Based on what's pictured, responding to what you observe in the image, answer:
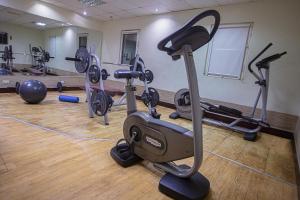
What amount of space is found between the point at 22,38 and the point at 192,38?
5821 mm

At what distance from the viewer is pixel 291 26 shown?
3.86 m

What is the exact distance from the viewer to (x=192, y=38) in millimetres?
1403

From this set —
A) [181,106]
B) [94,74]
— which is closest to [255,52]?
[181,106]

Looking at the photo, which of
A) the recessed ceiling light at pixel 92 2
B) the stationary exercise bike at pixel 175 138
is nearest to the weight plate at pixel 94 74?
the stationary exercise bike at pixel 175 138

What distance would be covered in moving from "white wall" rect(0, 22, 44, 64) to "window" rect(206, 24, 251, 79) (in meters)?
5.06

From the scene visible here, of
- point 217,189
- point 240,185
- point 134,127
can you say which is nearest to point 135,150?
point 134,127

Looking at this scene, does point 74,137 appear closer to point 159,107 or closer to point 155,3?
point 159,107

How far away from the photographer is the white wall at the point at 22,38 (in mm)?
5223

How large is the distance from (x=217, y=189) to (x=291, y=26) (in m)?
3.84

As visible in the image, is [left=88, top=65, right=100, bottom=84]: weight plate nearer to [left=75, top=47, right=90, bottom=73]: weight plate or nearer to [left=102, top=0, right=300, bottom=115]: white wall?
[left=75, top=47, right=90, bottom=73]: weight plate

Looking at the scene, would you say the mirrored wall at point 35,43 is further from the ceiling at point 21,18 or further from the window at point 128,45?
the window at point 128,45

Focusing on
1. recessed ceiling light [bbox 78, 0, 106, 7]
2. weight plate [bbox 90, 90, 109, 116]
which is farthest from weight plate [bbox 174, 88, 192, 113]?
recessed ceiling light [bbox 78, 0, 106, 7]

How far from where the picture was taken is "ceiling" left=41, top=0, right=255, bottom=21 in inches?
181

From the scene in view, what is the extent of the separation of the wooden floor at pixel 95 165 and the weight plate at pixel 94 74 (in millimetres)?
795
